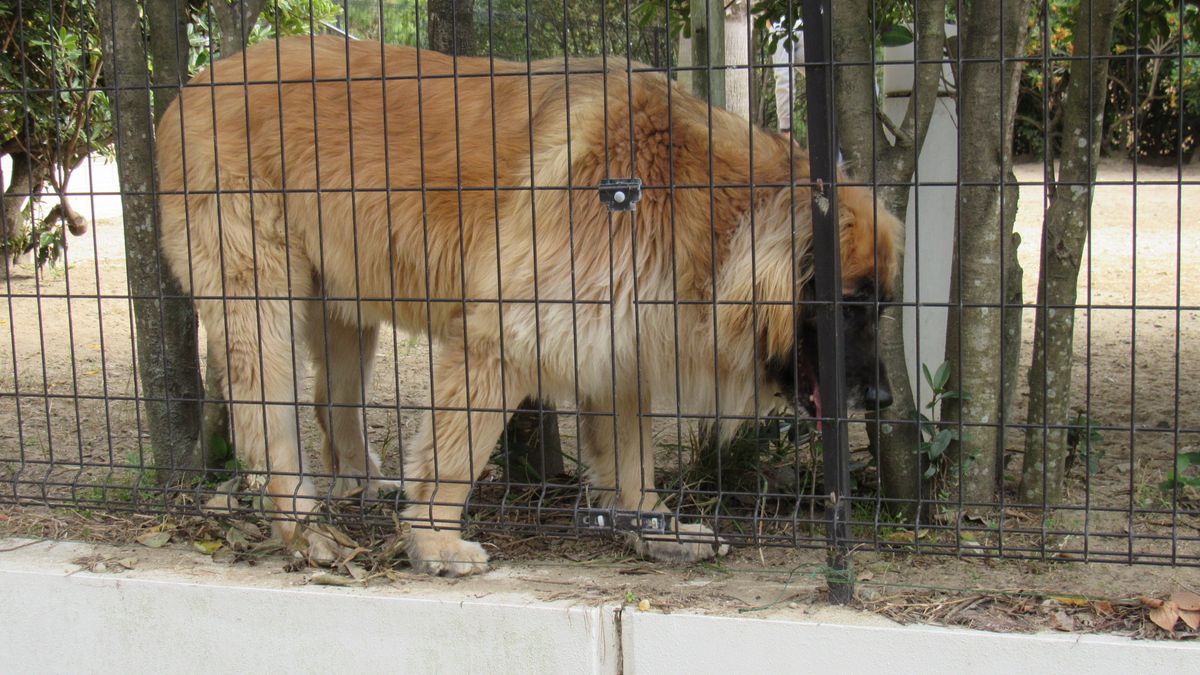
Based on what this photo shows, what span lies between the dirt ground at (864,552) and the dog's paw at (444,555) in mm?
172

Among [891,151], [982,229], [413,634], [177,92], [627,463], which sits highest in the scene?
[177,92]

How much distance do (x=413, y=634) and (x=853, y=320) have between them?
1822 millimetres

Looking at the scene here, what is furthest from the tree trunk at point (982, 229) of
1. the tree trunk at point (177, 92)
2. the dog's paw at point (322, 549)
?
the tree trunk at point (177, 92)

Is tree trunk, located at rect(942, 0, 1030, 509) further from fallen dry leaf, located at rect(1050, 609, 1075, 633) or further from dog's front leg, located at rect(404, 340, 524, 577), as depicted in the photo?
dog's front leg, located at rect(404, 340, 524, 577)

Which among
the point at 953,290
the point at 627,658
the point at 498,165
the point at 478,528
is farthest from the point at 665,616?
the point at 953,290

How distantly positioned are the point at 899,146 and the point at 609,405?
1.53 meters

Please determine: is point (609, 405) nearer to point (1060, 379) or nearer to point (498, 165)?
point (498, 165)

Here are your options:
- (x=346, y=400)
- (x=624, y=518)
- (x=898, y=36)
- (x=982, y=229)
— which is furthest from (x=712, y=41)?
(x=624, y=518)

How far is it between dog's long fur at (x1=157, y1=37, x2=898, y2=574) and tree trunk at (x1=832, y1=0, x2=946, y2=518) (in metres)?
0.35

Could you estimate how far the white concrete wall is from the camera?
3.26 metres

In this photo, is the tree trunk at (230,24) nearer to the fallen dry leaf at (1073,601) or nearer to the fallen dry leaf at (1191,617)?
the fallen dry leaf at (1073,601)

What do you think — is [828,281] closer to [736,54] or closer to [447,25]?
[447,25]

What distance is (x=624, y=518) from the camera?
418cm

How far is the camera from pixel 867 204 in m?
3.80
